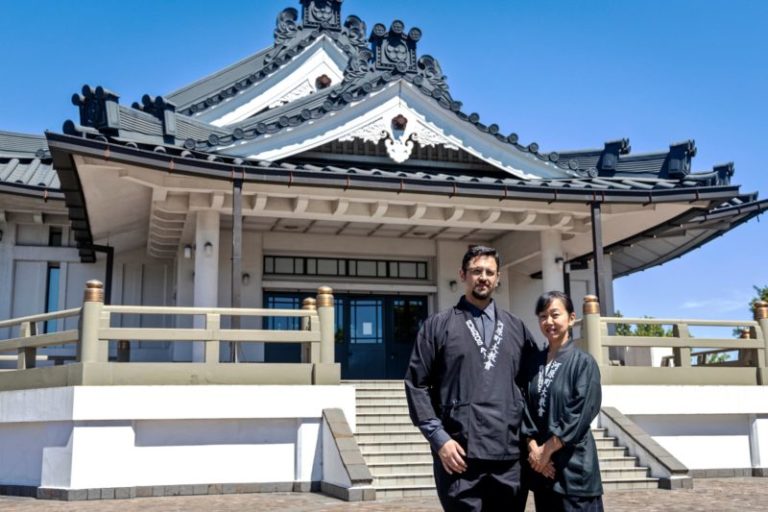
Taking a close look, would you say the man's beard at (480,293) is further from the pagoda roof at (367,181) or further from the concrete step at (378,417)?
the pagoda roof at (367,181)

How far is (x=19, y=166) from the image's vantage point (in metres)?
18.0

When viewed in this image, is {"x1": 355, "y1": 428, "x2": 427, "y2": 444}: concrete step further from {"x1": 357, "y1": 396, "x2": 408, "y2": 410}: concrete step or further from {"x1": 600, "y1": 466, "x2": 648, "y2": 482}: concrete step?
{"x1": 600, "y1": 466, "x2": 648, "y2": 482}: concrete step

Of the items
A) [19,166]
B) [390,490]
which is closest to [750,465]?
[390,490]

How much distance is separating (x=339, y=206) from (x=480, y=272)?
1052 cm

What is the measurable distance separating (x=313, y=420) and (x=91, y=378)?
118 inches

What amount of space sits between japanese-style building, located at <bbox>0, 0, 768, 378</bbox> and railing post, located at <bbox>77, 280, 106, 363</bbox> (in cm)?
234

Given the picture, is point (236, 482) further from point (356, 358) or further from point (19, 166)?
point (19, 166)

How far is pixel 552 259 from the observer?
53.6 feet

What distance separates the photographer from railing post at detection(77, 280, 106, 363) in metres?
10.4

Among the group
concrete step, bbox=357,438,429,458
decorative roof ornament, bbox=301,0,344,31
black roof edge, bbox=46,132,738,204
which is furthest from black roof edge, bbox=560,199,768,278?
decorative roof ornament, bbox=301,0,344,31

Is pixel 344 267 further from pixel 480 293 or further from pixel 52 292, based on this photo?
pixel 480 293

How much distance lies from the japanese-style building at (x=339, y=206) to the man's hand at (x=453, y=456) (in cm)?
877

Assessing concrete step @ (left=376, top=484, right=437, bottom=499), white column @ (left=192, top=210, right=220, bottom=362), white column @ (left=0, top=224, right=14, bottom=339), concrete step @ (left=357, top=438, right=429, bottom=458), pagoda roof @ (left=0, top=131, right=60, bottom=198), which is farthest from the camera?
white column @ (left=0, top=224, right=14, bottom=339)

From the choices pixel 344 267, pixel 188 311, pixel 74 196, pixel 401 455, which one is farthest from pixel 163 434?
pixel 344 267
